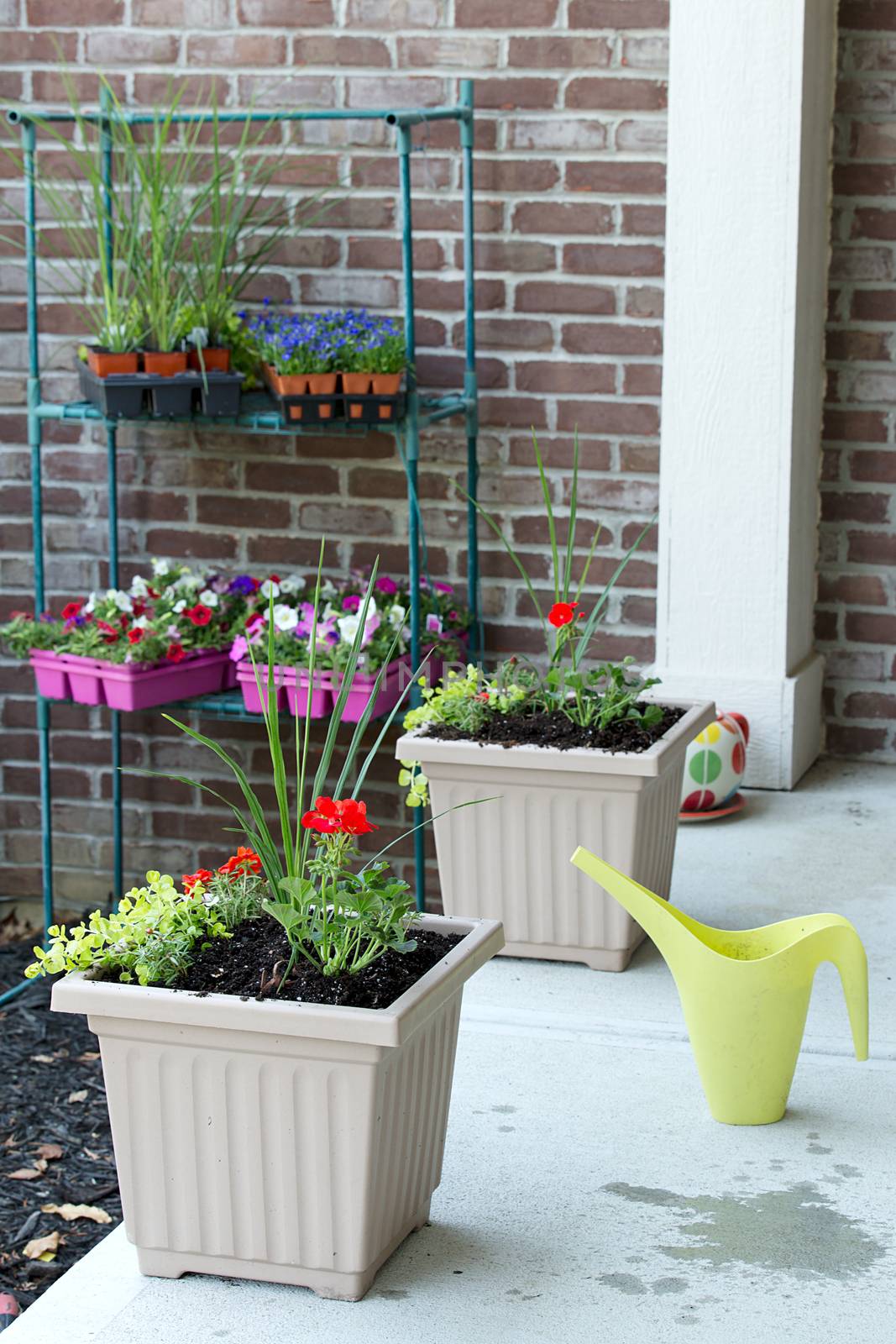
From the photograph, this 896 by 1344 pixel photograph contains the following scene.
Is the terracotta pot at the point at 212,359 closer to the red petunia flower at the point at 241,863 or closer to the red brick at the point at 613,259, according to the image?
the red brick at the point at 613,259

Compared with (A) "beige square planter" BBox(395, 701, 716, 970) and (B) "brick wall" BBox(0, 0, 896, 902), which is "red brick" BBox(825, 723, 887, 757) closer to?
(B) "brick wall" BBox(0, 0, 896, 902)

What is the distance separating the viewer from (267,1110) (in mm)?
1278

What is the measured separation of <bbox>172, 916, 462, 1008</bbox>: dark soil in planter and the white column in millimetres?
1645

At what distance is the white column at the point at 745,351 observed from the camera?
9.23ft

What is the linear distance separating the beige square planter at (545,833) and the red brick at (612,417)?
1344mm

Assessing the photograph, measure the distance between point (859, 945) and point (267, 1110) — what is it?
1.99 ft

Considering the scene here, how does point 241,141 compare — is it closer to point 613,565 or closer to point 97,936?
point 613,565

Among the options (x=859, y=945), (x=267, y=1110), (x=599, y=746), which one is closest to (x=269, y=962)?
(x=267, y=1110)

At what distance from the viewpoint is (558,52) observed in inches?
127

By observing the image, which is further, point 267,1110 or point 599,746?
point 599,746

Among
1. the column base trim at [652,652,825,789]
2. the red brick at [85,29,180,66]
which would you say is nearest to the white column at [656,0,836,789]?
the column base trim at [652,652,825,789]

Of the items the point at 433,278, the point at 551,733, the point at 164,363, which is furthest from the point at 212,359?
the point at 551,733

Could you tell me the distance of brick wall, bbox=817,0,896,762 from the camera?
10.0 feet

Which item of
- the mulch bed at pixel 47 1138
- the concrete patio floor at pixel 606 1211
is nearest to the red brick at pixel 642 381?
the concrete patio floor at pixel 606 1211
